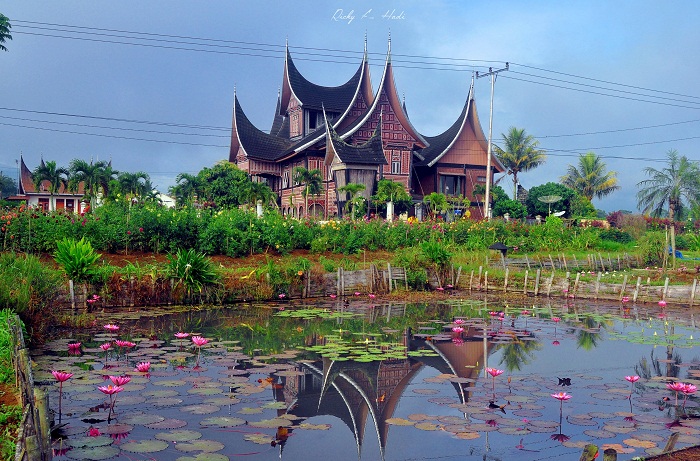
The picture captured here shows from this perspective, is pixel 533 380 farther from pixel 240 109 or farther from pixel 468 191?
pixel 240 109

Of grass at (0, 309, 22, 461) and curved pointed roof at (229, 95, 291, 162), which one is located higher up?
curved pointed roof at (229, 95, 291, 162)

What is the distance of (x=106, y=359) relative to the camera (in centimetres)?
802

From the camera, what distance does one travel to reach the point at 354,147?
97.3 feet

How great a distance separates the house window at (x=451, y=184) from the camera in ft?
116

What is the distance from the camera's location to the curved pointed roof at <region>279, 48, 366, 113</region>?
3647 centimetres

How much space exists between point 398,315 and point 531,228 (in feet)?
48.1

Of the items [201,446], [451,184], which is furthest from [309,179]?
[201,446]

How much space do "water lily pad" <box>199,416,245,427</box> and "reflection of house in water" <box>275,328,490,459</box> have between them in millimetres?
699

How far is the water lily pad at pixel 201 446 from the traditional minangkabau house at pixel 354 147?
24347mm

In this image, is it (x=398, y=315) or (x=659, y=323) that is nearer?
(x=659, y=323)

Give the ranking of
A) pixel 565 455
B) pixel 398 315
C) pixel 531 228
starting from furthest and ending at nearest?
pixel 531 228 < pixel 398 315 < pixel 565 455

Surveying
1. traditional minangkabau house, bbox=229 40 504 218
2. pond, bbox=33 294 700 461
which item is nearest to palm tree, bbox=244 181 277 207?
traditional minangkabau house, bbox=229 40 504 218

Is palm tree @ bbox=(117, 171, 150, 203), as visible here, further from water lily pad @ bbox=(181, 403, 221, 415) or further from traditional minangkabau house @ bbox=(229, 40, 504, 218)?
water lily pad @ bbox=(181, 403, 221, 415)

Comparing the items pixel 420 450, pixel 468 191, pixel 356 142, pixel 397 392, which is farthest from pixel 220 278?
pixel 468 191
